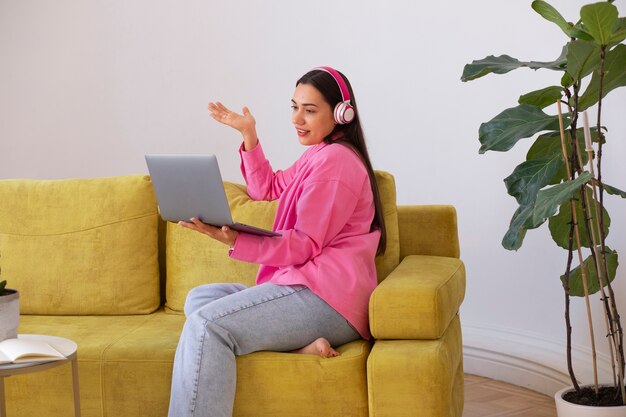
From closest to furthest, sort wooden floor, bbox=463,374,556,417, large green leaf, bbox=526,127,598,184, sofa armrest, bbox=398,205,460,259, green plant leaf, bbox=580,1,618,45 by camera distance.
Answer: green plant leaf, bbox=580,1,618,45, large green leaf, bbox=526,127,598,184, sofa armrest, bbox=398,205,460,259, wooden floor, bbox=463,374,556,417

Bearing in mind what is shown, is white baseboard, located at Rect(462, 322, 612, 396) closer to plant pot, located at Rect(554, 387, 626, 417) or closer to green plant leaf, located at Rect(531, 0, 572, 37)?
plant pot, located at Rect(554, 387, 626, 417)

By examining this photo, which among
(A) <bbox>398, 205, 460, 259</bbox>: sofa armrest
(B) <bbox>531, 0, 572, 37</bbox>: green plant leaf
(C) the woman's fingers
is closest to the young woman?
(C) the woman's fingers

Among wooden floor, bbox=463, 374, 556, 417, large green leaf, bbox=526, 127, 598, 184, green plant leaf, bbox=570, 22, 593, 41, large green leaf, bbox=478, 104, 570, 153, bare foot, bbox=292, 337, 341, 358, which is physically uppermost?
green plant leaf, bbox=570, 22, 593, 41

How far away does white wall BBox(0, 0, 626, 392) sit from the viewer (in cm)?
350

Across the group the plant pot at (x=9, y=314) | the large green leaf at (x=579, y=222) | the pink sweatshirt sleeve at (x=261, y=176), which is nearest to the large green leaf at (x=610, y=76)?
the large green leaf at (x=579, y=222)

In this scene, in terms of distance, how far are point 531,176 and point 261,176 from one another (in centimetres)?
88

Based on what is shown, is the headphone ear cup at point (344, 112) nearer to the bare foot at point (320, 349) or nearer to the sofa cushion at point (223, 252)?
the sofa cushion at point (223, 252)

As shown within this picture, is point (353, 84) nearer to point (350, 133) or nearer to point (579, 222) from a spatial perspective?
point (350, 133)

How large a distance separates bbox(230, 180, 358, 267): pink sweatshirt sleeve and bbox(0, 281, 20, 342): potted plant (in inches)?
22.6

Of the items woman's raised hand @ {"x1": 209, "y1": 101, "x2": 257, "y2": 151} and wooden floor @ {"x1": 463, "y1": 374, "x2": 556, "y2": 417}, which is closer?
woman's raised hand @ {"x1": 209, "y1": 101, "x2": 257, "y2": 151}

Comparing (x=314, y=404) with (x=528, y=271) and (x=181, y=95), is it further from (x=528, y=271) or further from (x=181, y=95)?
(x=181, y=95)

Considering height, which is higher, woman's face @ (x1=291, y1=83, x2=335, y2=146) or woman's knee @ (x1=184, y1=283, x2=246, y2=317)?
woman's face @ (x1=291, y1=83, x2=335, y2=146)

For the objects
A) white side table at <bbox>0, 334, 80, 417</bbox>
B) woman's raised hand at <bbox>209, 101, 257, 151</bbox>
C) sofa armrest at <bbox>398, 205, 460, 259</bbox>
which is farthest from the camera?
sofa armrest at <bbox>398, 205, 460, 259</bbox>

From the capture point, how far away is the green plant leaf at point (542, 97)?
260 centimetres
